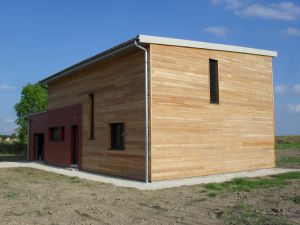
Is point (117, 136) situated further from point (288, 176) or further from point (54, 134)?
point (54, 134)

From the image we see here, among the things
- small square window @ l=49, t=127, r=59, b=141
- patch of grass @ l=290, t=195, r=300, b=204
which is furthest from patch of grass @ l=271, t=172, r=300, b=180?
small square window @ l=49, t=127, r=59, b=141

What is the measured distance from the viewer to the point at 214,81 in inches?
582

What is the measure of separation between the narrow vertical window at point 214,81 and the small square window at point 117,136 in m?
3.66

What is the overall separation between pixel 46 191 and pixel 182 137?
193 inches

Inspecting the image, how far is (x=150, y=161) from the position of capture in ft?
40.9

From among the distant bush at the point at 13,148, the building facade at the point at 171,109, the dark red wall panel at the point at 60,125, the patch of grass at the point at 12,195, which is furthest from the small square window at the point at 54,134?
the distant bush at the point at 13,148

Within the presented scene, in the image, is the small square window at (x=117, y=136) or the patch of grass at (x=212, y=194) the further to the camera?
the small square window at (x=117, y=136)

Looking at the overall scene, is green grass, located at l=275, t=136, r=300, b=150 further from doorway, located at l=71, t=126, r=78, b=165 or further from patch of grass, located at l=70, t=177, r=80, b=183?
patch of grass, located at l=70, t=177, r=80, b=183

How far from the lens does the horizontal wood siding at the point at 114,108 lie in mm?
13219

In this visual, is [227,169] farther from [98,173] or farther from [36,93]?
[36,93]

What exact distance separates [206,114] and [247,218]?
7.63 metres

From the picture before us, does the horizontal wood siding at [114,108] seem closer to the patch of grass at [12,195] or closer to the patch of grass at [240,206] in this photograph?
the patch of grass at [12,195]

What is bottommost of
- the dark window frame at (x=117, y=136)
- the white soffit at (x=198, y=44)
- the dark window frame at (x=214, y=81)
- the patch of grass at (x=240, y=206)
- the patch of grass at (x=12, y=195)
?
the patch of grass at (x=12, y=195)

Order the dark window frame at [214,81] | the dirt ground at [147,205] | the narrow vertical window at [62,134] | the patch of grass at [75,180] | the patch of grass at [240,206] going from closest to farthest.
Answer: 1. the dirt ground at [147,205]
2. the patch of grass at [240,206]
3. the patch of grass at [75,180]
4. the dark window frame at [214,81]
5. the narrow vertical window at [62,134]
